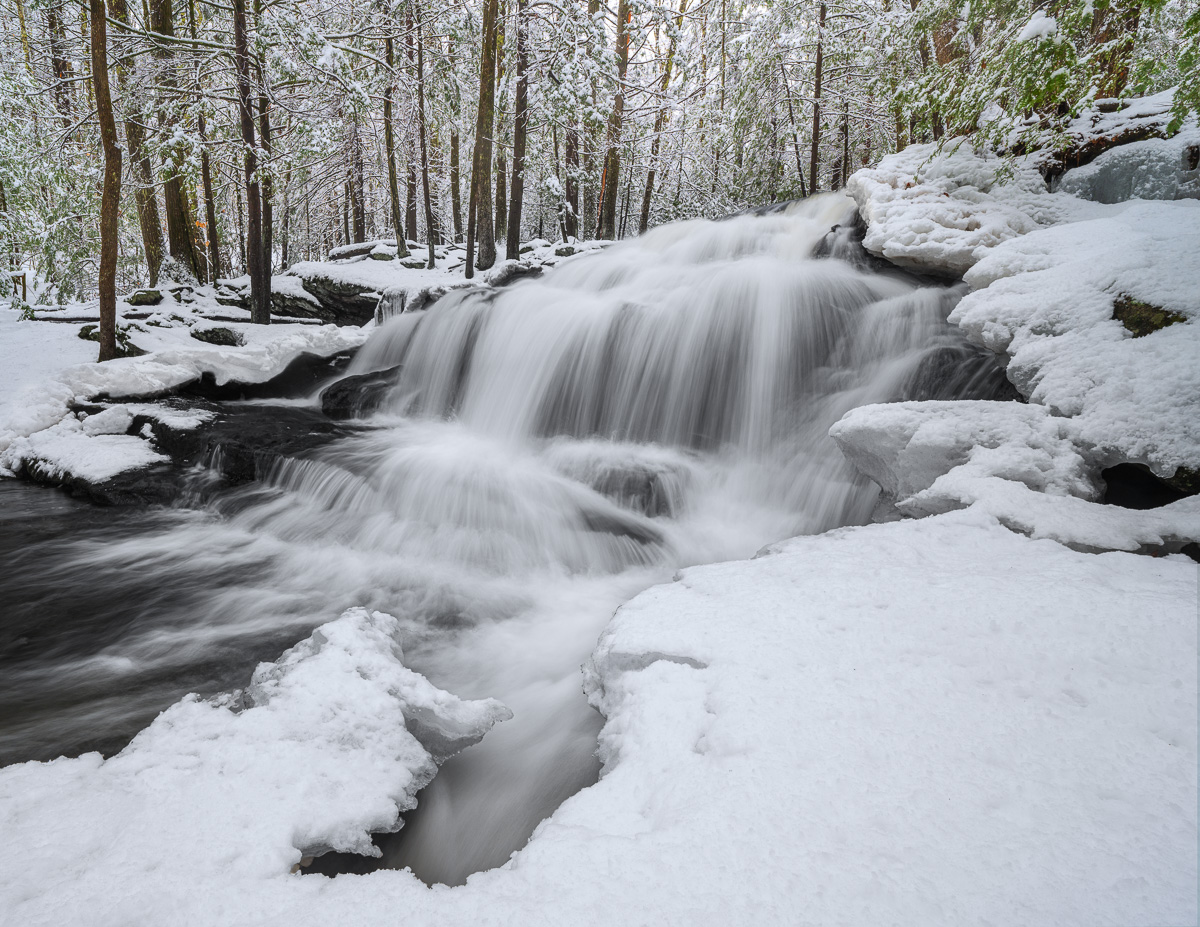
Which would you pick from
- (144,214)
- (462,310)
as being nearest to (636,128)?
(462,310)

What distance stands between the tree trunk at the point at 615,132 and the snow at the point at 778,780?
14390 millimetres

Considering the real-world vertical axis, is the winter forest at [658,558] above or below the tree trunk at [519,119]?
below

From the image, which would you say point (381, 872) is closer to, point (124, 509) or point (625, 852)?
point (625, 852)

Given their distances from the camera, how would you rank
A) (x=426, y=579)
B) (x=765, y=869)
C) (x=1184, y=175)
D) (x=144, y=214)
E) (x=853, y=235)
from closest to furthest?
(x=765, y=869) → (x=426, y=579) → (x=1184, y=175) → (x=853, y=235) → (x=144, y=214)

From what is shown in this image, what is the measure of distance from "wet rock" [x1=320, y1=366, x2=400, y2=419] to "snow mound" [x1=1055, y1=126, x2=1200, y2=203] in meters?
8.78

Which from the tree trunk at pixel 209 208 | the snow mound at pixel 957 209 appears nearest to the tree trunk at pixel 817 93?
the snow mound at pixel 957 209

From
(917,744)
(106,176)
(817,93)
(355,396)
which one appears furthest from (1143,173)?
(106,176)

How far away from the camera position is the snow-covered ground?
1271 millimetres

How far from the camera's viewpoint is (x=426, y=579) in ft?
13.9

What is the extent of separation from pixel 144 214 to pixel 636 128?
39.0ft

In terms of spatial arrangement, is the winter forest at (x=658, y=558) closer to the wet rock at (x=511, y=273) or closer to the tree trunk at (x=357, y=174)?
the wet rock at (x=511, y=273)

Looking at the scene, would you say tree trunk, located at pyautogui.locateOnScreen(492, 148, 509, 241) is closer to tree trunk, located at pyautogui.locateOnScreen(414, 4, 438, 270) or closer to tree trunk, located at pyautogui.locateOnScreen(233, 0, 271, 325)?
tree trunk, located at pyautogui.locateOnScreen(414, 4, 438, 270)

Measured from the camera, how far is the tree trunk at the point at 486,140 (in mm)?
11461

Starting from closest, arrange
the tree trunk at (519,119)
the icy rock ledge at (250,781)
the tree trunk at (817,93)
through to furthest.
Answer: the icy rock ledge at (250,781), the tree trunk at (519,119), the tree trunk at (817,93)
